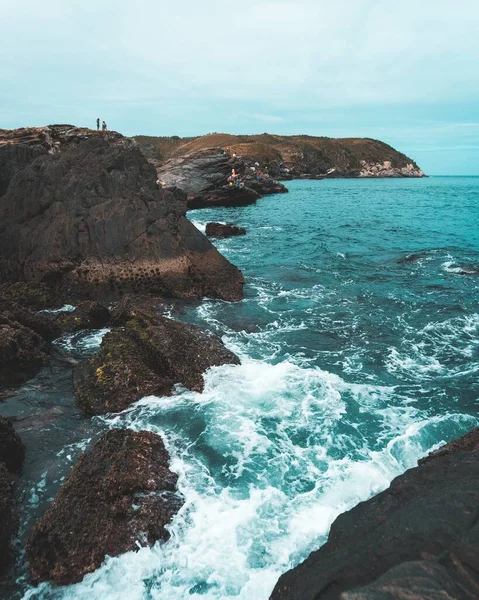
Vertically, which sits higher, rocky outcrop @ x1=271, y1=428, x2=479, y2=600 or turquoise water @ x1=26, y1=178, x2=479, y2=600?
rocky outcrop @ x1=271, y1=428, x2=479, y2=600

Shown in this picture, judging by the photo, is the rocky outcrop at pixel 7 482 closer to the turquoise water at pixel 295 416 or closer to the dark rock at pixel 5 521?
the dark rock at pixel 5 521

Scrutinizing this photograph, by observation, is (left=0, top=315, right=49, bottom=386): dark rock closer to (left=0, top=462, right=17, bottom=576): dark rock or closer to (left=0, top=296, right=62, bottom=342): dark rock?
(left=0, top=296, right=62, bottom=342): dark rock

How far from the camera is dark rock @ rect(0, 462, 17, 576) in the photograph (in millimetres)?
7355

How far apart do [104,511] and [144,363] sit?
18.7 ft

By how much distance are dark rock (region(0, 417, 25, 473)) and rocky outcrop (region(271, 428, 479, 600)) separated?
7.16 metres

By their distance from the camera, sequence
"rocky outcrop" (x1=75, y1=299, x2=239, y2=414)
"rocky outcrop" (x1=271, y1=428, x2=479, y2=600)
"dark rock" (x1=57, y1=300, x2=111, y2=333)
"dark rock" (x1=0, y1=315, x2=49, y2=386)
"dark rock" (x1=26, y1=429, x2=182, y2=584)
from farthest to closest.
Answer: "dark rock" (x1=57, y1=300, x2=111, y2=333) → "dark rock" (x1=0, y1=315, x2=49, y2=386) → "rocky outcrop" (x1=75, y1=299, x2=239, y2=414) → "dark rock" (x1=26, y1=429, x2=182, y2=584) → "rocky outcrop" (x1=271, y1=428, x2=479, y2=600)

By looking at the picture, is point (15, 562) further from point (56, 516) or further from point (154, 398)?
point (154, 398)

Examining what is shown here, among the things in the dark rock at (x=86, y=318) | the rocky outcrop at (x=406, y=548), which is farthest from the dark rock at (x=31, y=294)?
the rocky outcrop at (x=406, y=548)

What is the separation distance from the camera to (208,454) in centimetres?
1044

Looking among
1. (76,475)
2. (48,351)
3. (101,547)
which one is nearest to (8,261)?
(48,351)

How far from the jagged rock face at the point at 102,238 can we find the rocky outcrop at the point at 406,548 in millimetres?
16698

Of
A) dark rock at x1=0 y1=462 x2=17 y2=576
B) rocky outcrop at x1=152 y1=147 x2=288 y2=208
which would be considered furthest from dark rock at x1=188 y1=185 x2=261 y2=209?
dark rock at x1=0 y1=462 x2=17 y2=576

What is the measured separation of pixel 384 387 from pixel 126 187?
18267 mm

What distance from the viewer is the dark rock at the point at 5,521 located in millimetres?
7355
